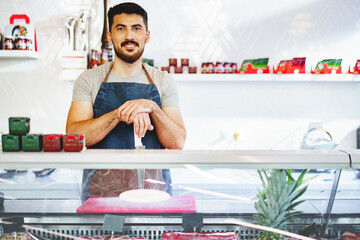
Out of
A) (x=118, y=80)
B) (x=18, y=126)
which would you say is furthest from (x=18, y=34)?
(x=18, y=126)

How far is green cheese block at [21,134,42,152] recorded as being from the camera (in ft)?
4.73

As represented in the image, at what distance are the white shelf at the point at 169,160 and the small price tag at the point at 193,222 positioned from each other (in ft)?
0.86

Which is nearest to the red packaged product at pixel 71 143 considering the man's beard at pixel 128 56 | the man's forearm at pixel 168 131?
the man's forearm at pixel 168 131

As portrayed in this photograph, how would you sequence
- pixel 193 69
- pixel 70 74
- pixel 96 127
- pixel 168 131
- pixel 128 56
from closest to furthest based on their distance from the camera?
pixel 96 127 → pixel 168 131 → pixel 128 56 → pixel 70 74 → pixel 193 69

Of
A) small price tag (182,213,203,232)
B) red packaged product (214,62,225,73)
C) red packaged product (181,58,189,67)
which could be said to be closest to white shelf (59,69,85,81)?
red packaged product (181,58,189,67)

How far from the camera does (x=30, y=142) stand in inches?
56.7

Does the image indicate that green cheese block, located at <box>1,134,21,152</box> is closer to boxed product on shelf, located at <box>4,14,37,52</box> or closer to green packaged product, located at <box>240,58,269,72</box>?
boxed product on shelf, located at <box>4,14,37,52</box>

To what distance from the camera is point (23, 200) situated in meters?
1.55

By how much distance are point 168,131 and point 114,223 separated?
696 millimetres

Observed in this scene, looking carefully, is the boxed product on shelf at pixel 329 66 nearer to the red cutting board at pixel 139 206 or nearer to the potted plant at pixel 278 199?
the potted plant at pixel 278 199


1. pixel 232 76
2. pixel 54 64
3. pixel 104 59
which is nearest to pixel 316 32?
pixel 232 76

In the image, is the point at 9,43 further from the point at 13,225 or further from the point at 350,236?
the point at 350,236

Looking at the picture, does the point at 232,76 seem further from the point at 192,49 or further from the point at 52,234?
the point at 52,234

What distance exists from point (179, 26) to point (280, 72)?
1139 mm
